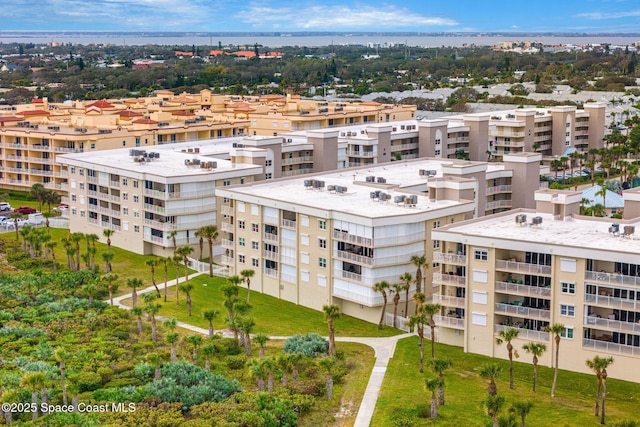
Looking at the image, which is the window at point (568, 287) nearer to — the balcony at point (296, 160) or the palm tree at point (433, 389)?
the palm tree at point (433, 389)

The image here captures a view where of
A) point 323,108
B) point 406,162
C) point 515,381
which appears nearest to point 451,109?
point 323,108

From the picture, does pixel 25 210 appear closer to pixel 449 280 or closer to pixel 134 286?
pixel 134 286

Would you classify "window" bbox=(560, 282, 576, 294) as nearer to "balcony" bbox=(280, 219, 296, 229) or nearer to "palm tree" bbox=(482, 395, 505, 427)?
"palm tree" bbox=(482, 395, 505, 427)

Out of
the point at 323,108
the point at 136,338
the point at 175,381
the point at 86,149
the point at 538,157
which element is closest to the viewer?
the point at 175,381

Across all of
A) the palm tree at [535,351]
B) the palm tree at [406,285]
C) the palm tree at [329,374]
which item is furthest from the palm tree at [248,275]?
the palm tree at [535,351]

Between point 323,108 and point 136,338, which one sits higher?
point 323,108

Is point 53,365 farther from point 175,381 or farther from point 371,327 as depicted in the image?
point 371,327

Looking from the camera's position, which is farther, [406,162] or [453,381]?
[406,162]

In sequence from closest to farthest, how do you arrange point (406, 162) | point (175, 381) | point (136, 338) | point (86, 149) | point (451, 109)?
point (175, 381), point (136, 338), point (406, 162), point (86, 149), point (451, 109)
